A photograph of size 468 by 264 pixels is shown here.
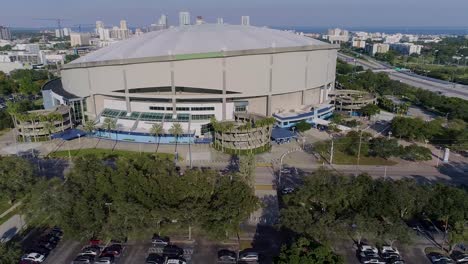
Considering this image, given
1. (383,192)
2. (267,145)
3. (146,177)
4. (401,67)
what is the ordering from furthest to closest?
(401,67), (267,145), (146,177), (383,192)

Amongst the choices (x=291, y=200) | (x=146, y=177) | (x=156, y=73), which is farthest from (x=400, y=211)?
(x=156, y=73)

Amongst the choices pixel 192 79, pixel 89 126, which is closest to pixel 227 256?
pixel 192 79

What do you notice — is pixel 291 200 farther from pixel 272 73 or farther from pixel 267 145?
pixel 272 73

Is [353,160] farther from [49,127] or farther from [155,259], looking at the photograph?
[49,127]

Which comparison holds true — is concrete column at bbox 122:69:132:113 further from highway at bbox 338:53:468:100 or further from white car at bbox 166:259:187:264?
highway at bbox 338:53:468:100

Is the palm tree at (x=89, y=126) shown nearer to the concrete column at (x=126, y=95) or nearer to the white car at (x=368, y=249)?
the concrete column at (x=126, y=95)

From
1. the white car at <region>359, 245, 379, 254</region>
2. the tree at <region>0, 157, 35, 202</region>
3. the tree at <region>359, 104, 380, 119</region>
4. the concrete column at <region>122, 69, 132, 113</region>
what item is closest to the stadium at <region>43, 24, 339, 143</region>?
the concrete column at <region>122, 69, 132, 113</region>

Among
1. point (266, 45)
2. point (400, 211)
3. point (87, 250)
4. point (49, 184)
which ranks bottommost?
point (87, 250)
